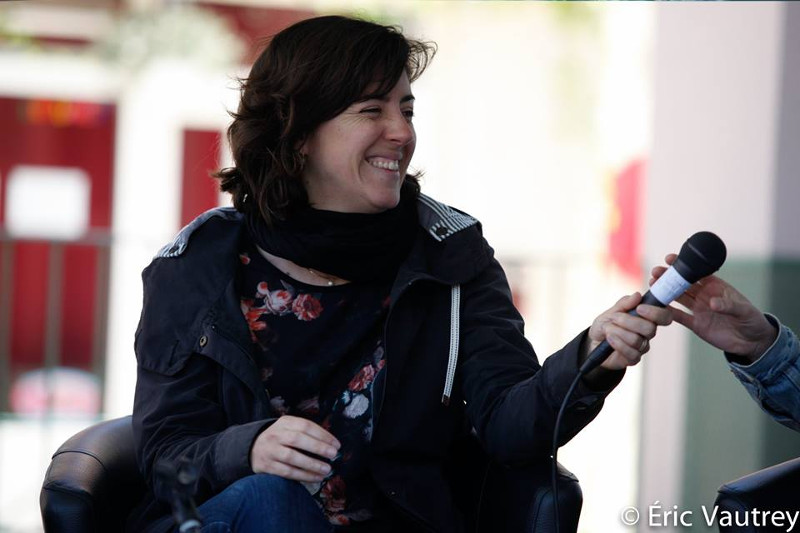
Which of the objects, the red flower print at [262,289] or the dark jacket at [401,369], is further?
the red flower print at [262,289]

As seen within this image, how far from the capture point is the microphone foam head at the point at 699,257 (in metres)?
1.43

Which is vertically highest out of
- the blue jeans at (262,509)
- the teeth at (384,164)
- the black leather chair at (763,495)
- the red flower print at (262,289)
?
the teeth at (384,164)

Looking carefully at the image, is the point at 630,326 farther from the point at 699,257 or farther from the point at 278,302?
the point at 278,302

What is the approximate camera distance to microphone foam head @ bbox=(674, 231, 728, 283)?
1.43 meters

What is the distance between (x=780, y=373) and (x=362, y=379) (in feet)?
2.23

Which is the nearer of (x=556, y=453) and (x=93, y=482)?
(x=556, y=453)

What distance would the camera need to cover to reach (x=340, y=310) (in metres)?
1.93

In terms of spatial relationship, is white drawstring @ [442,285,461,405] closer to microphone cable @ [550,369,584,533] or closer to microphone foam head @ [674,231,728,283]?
microphone cable @ [550,369,584,533]

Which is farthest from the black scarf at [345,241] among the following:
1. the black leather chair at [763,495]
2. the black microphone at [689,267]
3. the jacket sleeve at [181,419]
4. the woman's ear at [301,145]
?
the black leather chair at [763,495]

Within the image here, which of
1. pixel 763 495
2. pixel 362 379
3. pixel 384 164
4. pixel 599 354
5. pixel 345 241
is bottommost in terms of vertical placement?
pixel 763 495

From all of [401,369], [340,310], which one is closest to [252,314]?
[340,310]

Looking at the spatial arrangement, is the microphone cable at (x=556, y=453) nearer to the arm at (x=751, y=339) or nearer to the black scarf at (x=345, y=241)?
the arm at (x=751, y=339)

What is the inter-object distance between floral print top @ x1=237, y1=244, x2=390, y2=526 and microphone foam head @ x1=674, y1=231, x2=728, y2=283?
2.09ft

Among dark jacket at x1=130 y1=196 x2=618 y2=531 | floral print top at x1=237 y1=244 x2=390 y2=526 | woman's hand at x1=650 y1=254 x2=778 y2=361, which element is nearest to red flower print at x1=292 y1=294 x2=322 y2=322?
floral print top at x1=237 y1=244 x2=390 y2=526
